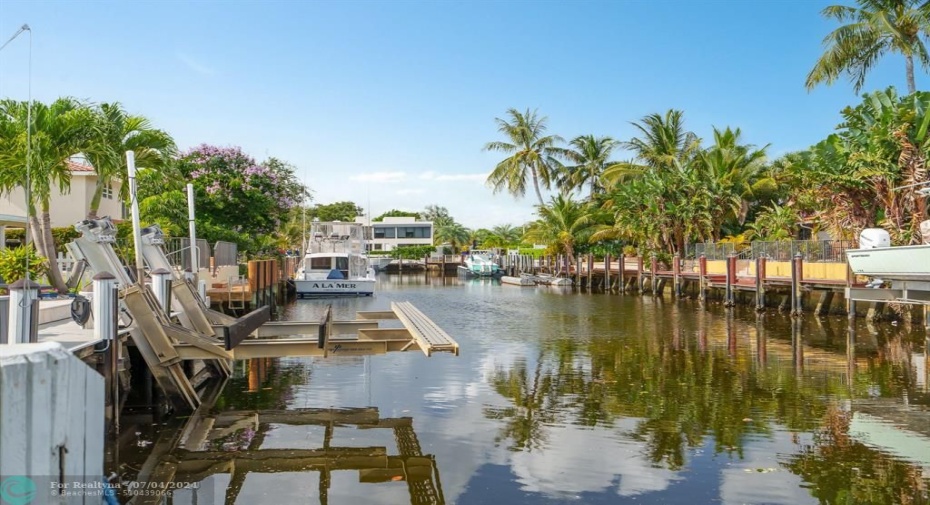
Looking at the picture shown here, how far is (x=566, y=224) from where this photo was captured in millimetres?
57031

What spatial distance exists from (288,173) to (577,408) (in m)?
36.5

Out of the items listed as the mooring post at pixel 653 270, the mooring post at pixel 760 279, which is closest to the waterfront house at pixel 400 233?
the mooring post at pixel 653 270

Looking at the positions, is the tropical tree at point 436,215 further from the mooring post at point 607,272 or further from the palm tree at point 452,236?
the mooring post at point 607,272

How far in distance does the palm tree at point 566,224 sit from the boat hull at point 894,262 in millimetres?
37986

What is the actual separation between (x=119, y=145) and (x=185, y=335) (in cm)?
1180

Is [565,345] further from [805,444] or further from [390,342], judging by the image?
[805,444]

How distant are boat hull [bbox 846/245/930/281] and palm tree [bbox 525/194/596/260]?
125 ft

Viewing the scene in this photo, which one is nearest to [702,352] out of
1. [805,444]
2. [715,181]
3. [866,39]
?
[805,444]

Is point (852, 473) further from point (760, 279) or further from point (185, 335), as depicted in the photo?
point (760, 279)

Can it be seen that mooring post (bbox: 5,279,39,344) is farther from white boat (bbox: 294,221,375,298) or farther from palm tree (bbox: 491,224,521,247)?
palm tree (bbox: 491,224,521,247)

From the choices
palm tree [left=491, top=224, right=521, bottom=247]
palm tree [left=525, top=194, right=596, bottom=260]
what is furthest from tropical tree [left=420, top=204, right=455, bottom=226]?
palm tree [left=525, top=194, right=596, bottom=260]

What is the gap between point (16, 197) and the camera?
103ft

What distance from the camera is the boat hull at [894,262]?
15375 mm

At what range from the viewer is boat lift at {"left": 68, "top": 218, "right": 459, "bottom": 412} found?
9.98m
